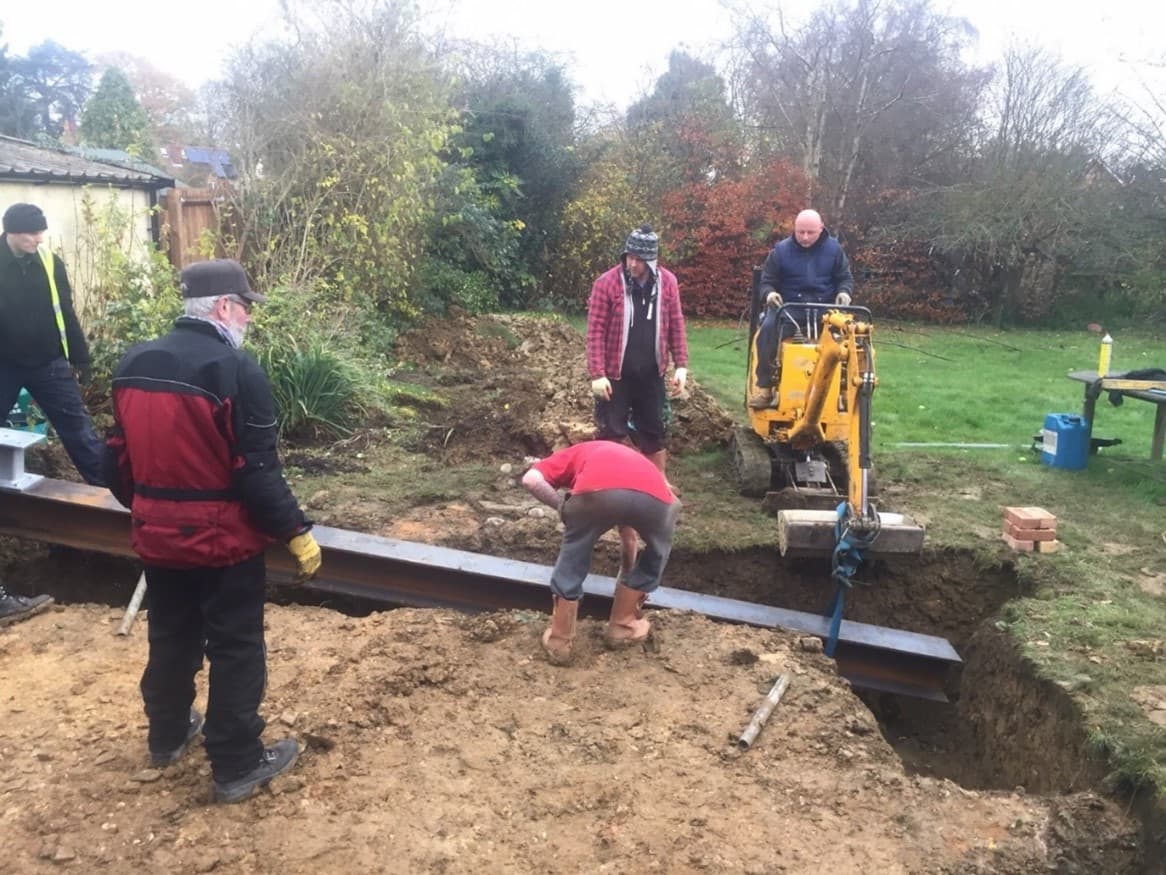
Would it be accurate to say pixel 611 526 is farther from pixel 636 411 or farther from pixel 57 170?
pixel 57 170

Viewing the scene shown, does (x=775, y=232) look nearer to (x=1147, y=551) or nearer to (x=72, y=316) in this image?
(x=1147, y=551)

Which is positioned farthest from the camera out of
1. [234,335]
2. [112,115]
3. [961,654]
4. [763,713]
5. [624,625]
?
[112,115]

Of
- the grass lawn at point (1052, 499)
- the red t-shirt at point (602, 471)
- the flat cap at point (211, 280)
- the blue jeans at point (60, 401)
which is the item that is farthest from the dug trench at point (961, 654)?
the flat cap at point (211, 280)

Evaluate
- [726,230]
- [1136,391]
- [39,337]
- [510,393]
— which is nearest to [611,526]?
[39,337]

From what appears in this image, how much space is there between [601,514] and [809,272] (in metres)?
3.59

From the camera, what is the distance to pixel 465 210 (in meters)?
15.9

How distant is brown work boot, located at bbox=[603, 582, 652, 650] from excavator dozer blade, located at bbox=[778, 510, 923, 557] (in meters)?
1.39

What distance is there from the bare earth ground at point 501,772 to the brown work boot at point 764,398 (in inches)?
98.6

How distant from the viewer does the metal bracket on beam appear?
561 centimetres

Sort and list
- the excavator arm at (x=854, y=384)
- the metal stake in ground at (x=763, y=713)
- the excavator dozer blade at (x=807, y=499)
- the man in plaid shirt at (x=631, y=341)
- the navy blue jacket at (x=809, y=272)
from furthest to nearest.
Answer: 1. the navy blue jacket at (x=809, y=272)
2. the excavator dozer blade at (x=807, y=499)
3. the man in plaid shirt at (x=631, y=341)
4. the excavator arm at (x=854, y=384)
5. the metal stake in ground at (x=763, y=713)

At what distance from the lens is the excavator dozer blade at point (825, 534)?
5430 mm

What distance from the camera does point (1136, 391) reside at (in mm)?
8055

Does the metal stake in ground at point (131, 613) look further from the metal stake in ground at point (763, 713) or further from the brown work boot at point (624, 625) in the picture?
the metal stake in ground at point (763, 713)

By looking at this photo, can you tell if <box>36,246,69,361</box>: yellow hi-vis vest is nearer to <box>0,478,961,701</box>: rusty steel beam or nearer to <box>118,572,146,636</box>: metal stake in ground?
<box>0,478,961,701</box>: rusty steel beam
